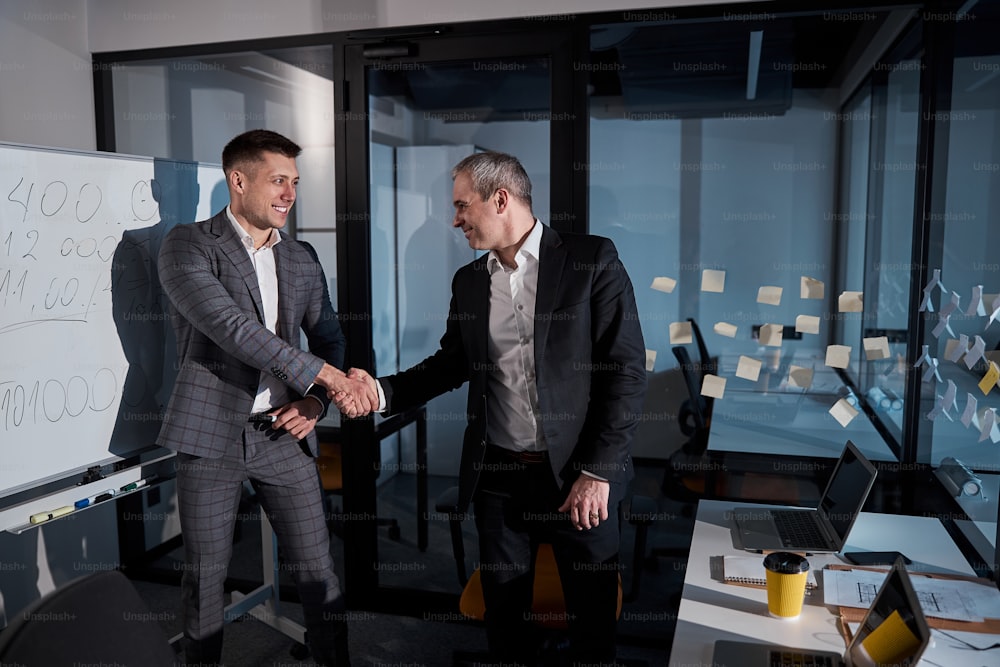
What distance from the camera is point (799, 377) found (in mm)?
2830

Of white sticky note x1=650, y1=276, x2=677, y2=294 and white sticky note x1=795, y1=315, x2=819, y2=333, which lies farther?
white sticky note x1=650, y1=276, x2=677, y2=294

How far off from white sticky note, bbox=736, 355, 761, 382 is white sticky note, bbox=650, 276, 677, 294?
357mm

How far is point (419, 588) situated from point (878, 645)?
2204 mm

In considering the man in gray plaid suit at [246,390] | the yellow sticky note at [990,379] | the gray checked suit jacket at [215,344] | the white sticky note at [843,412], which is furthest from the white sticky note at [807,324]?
the gray checked suit jacket at [215,344]

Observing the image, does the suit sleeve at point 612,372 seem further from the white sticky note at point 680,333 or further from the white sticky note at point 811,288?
the white sticky note at point 811,288

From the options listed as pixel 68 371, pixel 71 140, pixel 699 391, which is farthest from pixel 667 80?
pixel 71 140

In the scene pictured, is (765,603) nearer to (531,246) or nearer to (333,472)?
(531,246)

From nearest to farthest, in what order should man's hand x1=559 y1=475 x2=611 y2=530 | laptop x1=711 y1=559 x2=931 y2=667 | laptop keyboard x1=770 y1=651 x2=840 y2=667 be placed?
1. laptop x1=711 y1=559 x2=931 y2=667
2. laptop keyboard x1=770 y1=651 x2=840 y2=667
3. man's hand x1=559 y1=475 x2=611 y2=530

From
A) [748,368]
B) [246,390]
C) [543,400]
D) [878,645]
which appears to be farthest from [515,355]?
[878,645]

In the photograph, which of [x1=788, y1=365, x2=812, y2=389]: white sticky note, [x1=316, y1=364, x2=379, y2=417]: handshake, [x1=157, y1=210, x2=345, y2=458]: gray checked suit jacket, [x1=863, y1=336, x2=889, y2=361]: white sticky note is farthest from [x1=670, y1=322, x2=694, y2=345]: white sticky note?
[x1=157, y1=210, x2=345, y2=458]: gray checked suit jacket

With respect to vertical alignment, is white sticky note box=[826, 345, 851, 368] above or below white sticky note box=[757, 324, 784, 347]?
below

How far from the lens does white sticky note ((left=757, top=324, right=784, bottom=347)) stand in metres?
2.82

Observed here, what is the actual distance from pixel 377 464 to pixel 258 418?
0.90m

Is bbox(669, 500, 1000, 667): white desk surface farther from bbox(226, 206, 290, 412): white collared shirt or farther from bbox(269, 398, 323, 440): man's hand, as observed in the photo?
bbox(226, 206, 290, 412): white collared shirt
